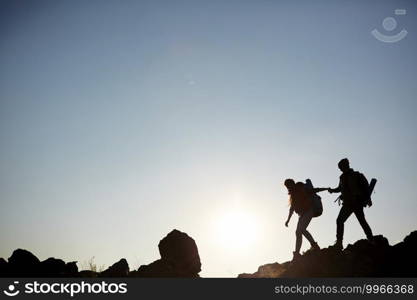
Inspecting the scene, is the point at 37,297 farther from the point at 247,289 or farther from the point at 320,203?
the point at 320,203

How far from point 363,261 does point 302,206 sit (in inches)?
103

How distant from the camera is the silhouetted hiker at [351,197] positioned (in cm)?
1434

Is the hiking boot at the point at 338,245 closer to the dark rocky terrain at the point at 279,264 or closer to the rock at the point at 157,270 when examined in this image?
the dark rocky terrain at the point at 279,264

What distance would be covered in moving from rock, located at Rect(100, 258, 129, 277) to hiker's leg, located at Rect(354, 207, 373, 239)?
8734mm

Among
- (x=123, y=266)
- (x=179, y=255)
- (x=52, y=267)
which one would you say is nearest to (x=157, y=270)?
(x=123, y=266)

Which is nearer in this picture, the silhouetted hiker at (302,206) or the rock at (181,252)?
the silhouetted hiker at (302,206)

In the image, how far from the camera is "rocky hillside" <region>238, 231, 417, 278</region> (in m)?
13.0

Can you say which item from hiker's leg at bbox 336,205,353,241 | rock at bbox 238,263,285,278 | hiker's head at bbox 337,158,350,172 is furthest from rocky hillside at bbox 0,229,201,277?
hiker's head at bbox 337,158,350,172

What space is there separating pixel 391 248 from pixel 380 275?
1.45 meters

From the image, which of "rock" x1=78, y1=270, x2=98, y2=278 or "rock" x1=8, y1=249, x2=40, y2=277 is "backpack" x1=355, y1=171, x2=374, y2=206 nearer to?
"rock" x1=78, y1=270, x2=98, y2=278

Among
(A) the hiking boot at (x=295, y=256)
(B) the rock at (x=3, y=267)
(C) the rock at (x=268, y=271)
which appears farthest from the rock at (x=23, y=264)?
(A) the hiking boot at (x=295, y=256)

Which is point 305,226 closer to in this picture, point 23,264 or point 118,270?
point 118,270

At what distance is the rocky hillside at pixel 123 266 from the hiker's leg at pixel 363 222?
22.7 feet

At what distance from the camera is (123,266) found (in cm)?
1684
